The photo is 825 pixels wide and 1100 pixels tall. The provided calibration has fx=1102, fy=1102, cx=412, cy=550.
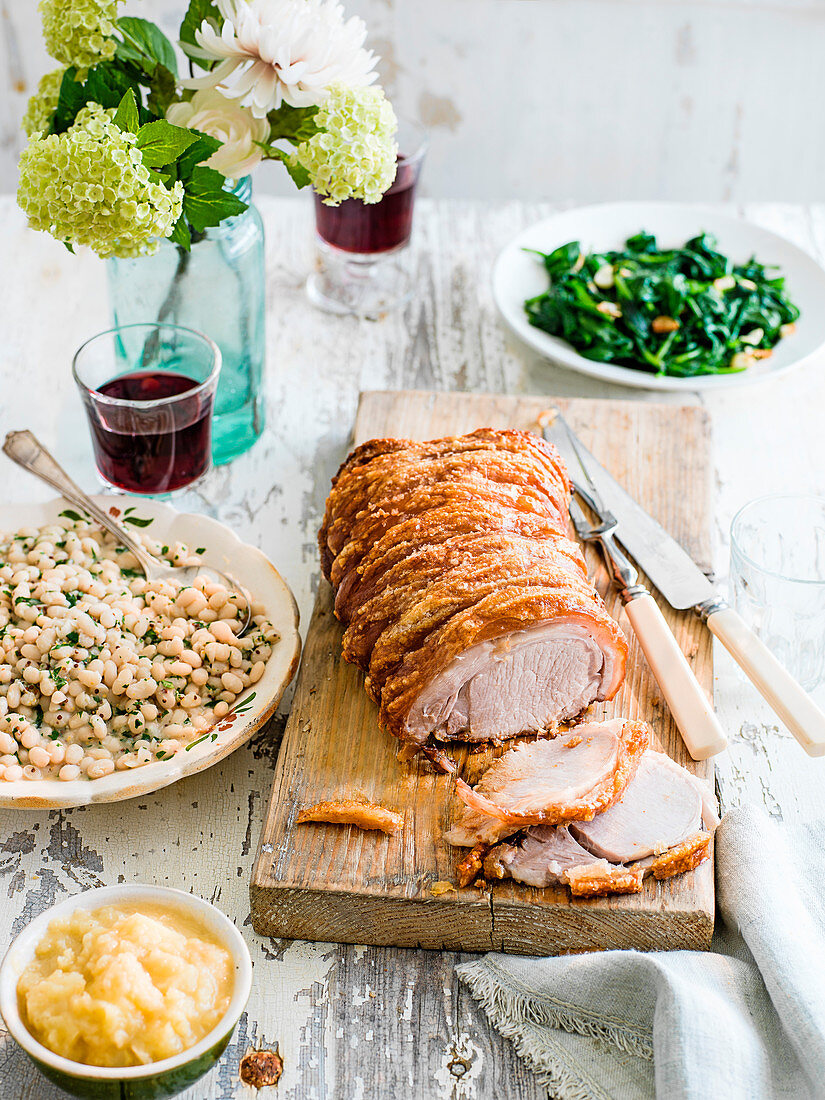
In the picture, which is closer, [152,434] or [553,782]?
[553,782]

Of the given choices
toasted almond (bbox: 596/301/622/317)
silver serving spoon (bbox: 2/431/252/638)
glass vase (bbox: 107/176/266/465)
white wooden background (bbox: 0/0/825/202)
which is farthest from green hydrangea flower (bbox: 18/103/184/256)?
white wooden background (bbox: 0/0/825/202)

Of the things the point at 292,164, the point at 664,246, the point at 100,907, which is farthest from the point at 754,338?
the point at 100,907

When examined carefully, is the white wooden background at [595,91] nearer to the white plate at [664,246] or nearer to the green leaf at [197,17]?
the white plate at [664,246]

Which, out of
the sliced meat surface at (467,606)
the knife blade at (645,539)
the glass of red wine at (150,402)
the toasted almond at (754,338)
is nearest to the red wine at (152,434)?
the glass of red wine at (150,402)

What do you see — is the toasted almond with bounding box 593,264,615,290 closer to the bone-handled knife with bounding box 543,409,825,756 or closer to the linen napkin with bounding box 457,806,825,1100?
the bone-handled knife with bounding box 543,409,825,756

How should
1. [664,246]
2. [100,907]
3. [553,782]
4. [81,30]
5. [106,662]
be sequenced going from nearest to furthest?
[100,907]
[553,782]
[106,662]
[81,30]
[664,246]

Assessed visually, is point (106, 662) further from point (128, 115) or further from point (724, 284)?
point (724, 284)
